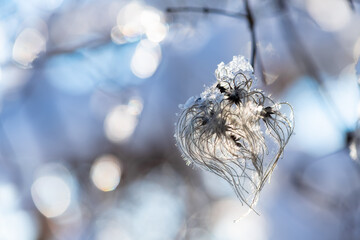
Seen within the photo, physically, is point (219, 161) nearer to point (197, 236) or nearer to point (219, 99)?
point (219, 99)

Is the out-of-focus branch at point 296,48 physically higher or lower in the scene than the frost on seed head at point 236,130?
higher

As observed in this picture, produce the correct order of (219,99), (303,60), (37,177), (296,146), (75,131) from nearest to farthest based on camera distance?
(219,99), (303,60), (296,146), (75,131), (37,177)

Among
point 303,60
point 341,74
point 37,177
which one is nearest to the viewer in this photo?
point 303,60

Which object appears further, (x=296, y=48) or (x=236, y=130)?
(x=296, y=48)

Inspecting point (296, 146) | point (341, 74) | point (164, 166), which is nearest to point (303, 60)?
point (341, 74)

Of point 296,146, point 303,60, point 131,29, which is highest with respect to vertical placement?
point 131,29

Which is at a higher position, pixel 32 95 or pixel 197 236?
pixel 32 95

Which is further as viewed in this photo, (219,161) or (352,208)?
(352,208)

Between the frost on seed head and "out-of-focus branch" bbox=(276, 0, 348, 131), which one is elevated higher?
"out-of-focus branch" bbox=(276, 0, 348, 131)
